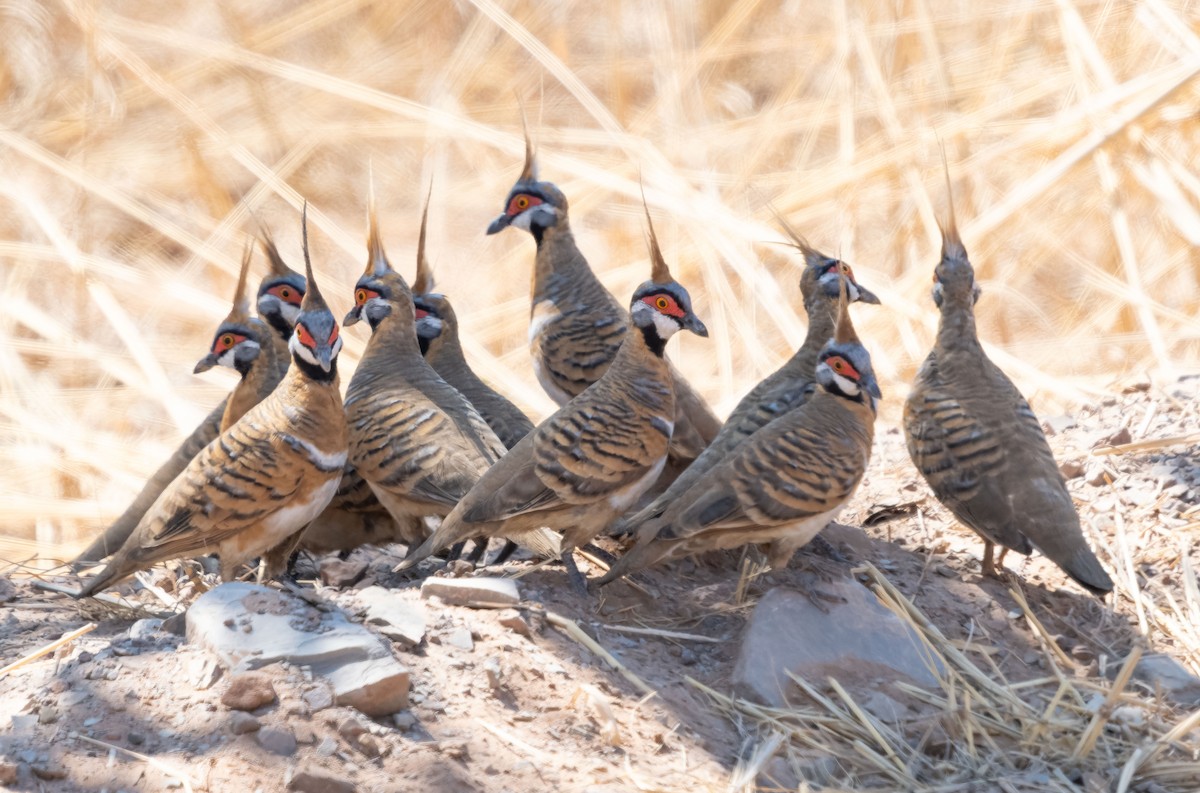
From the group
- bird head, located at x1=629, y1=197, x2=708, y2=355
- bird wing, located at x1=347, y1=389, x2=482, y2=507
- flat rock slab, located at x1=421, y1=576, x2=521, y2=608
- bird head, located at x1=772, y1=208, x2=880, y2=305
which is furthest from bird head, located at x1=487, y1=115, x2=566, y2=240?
flat rock slab, located at x1=421, y1=576, x2=521, y2=608

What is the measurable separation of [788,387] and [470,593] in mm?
1669

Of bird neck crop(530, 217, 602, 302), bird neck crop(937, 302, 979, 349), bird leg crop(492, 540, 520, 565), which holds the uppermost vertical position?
bird neck crop(530, 217, 602, 302)

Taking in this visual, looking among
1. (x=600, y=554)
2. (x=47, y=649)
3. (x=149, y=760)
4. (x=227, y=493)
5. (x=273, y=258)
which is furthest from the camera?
(x=273, y=258)

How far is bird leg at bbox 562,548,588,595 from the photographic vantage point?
4320mm

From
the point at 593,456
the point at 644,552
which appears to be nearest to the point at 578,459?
the point at 593,456

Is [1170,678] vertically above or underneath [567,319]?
underneath

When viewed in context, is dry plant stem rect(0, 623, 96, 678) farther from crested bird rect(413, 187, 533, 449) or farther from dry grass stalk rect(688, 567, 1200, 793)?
crested bird rect(413, 187, 533, 449)

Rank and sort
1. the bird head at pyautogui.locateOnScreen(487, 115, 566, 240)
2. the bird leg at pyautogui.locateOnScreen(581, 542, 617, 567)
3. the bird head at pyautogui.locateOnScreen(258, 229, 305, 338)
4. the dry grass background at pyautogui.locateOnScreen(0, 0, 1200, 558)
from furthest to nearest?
the dry grass background at pyautogui.locateOnScreen(0, 0, 1200, 558) < the bird head at pyautogui.locateOnScreen(487, 115, 566, 240) < the bird head at pyautogui.locateOnScreen(258, 229, 305, 338) < the bird leg at pyautogui.locateOnScreen(581, 542, 617, 567)

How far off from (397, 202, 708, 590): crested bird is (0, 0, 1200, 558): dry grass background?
3.16 m

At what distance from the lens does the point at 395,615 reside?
3713 millimetres

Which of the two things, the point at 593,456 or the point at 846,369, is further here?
the point at 846,369

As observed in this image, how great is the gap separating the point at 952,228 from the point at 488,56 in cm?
575

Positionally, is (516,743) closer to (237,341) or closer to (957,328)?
(237,341)

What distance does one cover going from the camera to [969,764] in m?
3.65
